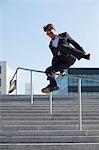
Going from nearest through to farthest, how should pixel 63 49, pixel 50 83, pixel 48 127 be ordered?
1. pixel 63 49
2. pixel 50 83
3. pixel 48 127

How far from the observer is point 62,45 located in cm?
502

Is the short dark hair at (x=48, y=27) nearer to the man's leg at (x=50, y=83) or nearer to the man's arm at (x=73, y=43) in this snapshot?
the man's arm at (x=73, y=43)

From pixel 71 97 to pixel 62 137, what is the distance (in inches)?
182

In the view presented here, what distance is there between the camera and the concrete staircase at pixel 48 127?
650cm

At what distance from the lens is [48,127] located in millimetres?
7871

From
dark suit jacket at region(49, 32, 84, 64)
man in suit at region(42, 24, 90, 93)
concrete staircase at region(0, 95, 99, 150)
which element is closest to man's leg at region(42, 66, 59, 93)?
man in suit at region(42, 24, 90, 93)

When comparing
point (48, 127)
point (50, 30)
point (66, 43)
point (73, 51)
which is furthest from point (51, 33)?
point (48, 127)

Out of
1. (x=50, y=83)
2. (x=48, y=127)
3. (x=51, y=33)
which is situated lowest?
(x=48, y=127)

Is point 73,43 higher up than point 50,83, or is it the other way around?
point 73,43

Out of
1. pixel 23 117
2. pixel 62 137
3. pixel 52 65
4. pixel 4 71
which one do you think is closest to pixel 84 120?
pixel 23 117

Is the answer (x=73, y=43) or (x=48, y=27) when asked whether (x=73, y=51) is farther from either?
(x=48, y=27)

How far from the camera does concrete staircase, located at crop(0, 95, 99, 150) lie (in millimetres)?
6498

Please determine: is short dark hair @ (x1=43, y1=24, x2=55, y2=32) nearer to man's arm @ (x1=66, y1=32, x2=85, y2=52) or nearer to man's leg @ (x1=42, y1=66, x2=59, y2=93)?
man's arm @ (x1=66, y1=32, x2=85, y2=52)

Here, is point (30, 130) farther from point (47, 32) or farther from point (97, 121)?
point (47, 32)
